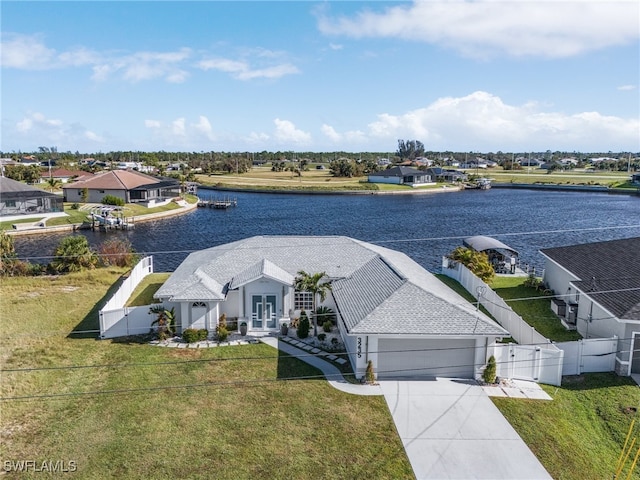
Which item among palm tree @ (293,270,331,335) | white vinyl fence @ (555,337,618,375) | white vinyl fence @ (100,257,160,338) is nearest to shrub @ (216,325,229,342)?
white vinyl fence @ (100,257,160,338)

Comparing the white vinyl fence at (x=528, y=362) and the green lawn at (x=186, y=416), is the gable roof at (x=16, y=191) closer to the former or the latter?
the green lawn at (x=186, y=416)

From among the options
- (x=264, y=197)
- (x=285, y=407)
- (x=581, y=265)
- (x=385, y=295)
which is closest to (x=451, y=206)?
(x=264, y=197)

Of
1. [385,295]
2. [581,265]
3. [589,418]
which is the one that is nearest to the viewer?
[589,418]

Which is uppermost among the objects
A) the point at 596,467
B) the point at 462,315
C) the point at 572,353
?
the point at 462,315

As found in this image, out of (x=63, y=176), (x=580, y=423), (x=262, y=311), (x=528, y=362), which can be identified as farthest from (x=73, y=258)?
(x=63, y=176)

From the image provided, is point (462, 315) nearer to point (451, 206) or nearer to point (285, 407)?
point (285, 407)

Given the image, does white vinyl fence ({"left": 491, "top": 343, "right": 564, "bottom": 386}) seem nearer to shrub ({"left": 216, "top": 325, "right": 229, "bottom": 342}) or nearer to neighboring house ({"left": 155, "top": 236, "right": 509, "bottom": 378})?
neighboring house ({"left": 155, "top": 236, "right": 509, "bottom": 378})
